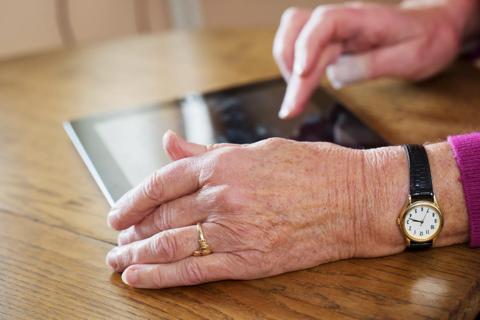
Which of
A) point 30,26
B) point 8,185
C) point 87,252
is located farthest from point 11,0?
point 87,252

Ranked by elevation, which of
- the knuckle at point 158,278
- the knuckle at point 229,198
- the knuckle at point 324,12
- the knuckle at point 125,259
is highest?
the knuckle at point 324,12

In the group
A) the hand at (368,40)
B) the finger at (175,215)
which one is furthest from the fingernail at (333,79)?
the finger at (175,215)

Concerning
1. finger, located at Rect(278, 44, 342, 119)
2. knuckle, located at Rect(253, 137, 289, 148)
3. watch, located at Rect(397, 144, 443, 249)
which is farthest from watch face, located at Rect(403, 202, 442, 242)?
finger, located at Rect(278, 44, 342, 119)

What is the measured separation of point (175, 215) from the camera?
75 cm

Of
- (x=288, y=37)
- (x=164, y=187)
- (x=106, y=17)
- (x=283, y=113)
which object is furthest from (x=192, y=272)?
(x=106, y=17)

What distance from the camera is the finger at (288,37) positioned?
1.20 meters

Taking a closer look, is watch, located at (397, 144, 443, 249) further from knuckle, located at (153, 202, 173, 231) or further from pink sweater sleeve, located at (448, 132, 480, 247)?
knuckle, located at (153, 202, 173, 231)

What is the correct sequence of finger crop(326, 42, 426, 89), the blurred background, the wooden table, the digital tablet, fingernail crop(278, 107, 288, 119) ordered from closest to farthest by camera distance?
the wooden table < the digital tablet < fingernail crop(278, 107, 288, 119) < finger crop(326, 42, 426, 89) < the blurred background

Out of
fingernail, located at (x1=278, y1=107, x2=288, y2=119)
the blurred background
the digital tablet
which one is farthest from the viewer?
the blurred background

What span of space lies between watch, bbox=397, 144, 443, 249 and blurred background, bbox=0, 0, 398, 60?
1.79 metres

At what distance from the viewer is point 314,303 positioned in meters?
0.69

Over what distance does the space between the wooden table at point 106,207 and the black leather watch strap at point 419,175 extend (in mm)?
71

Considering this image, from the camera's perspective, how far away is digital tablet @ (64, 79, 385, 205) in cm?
99

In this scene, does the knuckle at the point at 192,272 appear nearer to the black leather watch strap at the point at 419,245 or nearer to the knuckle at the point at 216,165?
the knuckle at the point at 216,165
